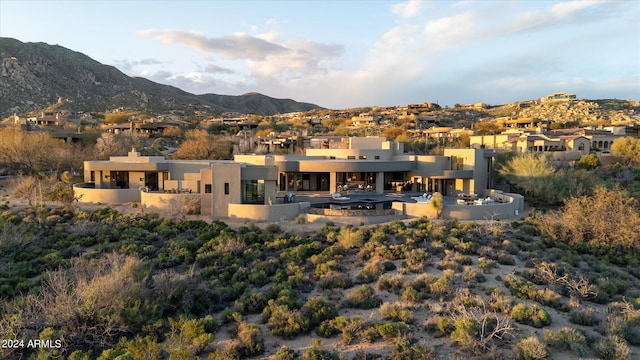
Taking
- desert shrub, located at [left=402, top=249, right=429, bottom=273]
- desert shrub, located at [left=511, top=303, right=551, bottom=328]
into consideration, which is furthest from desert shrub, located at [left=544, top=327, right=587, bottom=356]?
desert shrub, located at [left=402, top=249, right=429, bottom=273]

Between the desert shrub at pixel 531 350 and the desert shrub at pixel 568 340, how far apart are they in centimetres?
69

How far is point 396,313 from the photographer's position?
14695 millimetres

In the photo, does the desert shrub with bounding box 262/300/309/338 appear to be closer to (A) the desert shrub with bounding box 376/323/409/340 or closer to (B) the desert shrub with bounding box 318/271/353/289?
(A) the desert shrub with bounding box 376/323/409/340

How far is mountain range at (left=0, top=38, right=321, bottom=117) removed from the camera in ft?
306

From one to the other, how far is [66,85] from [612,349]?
123 m

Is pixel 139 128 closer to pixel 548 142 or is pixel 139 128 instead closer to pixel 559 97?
pixel 548 142

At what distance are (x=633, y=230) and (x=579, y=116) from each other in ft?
284

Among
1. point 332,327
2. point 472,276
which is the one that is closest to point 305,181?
point 472,276

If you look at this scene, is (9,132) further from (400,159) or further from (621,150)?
(621,150)

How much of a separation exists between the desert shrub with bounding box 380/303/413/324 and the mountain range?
9816 cm

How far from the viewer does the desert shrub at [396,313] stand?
567 inches

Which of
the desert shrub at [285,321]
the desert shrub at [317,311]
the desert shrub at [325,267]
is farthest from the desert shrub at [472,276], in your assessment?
the desert shrub at [285,321]

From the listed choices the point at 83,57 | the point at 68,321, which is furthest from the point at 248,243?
the point at 83,57

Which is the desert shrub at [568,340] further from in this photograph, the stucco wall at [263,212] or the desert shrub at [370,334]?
the stucco wall at [263,212]
